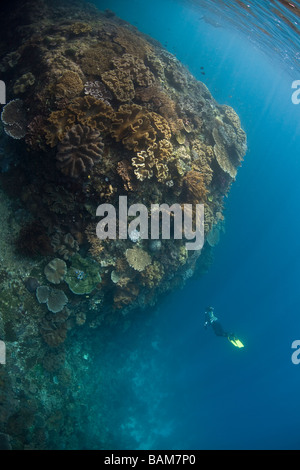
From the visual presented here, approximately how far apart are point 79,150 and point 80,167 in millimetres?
420

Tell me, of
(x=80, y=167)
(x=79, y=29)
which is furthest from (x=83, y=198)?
(x=79, y=29)

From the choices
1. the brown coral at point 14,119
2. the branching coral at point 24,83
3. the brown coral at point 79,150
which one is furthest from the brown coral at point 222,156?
the brown coral at point 14,119

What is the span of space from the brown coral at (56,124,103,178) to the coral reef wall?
25mm

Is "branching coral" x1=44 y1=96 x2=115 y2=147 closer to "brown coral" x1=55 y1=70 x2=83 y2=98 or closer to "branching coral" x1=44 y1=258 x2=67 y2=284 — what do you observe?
"brown coral" x1=55 y1=70 x2=83 y2=98

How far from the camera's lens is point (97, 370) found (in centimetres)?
1229

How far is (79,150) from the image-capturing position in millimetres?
6176

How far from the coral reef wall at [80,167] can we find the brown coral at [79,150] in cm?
3

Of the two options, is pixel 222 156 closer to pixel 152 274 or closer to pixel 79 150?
pixel 152 274

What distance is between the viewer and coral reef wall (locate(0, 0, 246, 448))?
260 inches

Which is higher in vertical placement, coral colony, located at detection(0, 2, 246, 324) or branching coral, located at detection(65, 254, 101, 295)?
coral colony, located at detection(0, 2, 246, 324)

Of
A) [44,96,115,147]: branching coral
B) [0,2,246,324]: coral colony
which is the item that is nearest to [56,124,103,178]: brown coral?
[0,2,246,324]: coral colony

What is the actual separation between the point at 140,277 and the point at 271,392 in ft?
120
